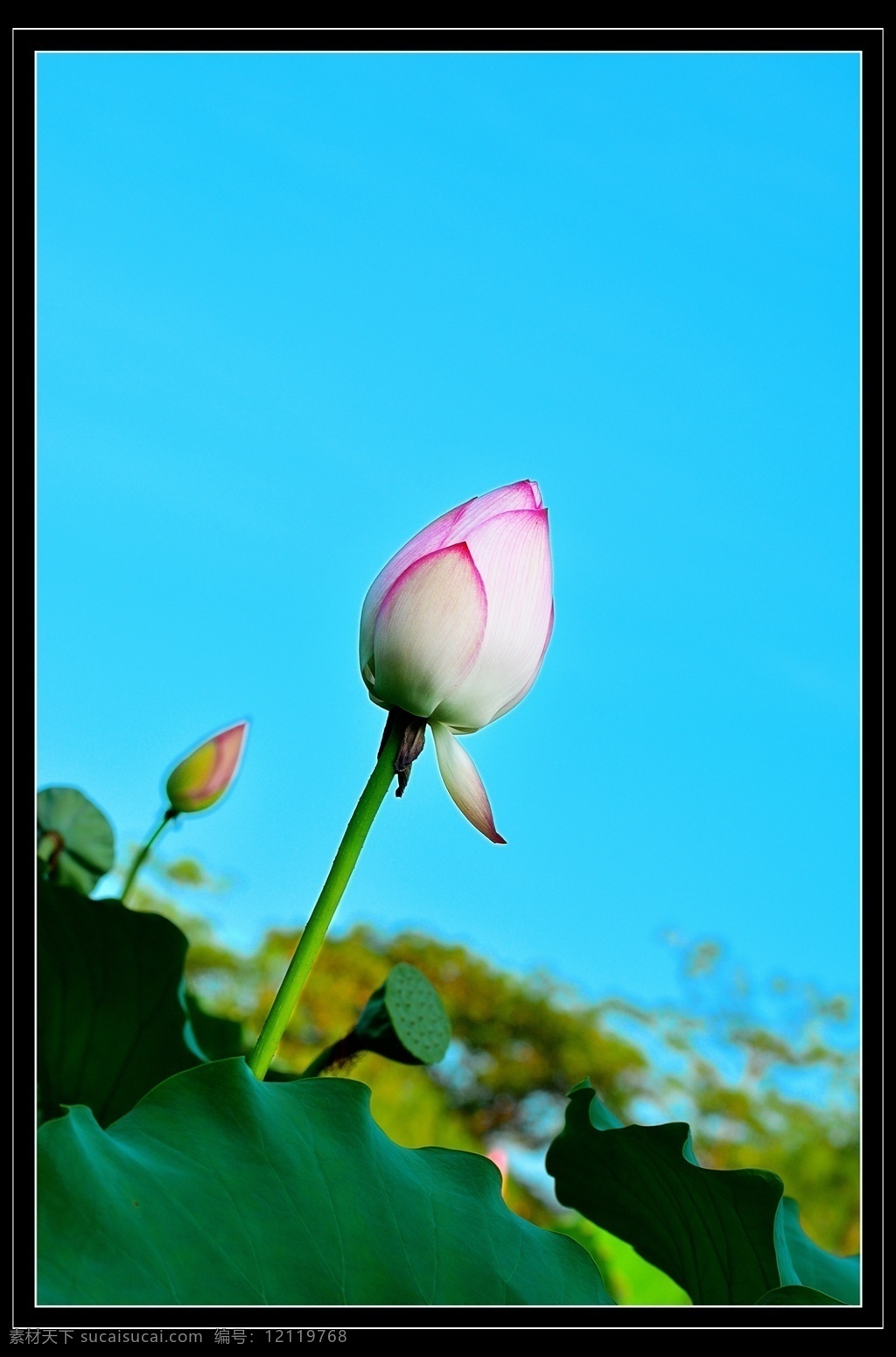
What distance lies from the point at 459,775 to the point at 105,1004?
1.03 ft

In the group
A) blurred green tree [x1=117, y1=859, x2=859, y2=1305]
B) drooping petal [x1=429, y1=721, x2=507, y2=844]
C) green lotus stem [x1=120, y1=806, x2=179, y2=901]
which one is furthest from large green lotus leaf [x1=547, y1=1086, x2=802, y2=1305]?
blurred green tree [x1=117, y1=859, x2=859, y2=1305]

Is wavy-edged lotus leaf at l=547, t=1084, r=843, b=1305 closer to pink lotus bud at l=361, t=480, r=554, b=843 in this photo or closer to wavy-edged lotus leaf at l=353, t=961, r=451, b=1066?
wavy-edged lotus leaf at l=353, t=961, r=451, b=1066

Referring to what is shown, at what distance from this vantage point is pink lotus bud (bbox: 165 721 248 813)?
788 millimetres

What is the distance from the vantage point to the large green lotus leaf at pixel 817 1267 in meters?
0.62

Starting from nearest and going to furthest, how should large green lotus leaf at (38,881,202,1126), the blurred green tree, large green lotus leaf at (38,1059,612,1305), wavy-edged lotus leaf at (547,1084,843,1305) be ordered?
large green lotus leaf at (38,1059,612,1305)
wavy-edged lotus leaf at (547,1084,843,1305)
large green lotus leaf at (38,881,202,1126)
the blurred green tree

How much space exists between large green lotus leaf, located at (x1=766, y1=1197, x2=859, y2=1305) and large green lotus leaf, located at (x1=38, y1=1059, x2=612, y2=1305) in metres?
0.24

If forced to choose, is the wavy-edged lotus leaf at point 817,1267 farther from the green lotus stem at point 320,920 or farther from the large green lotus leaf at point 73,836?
the large green lotus leaf at point 73,836

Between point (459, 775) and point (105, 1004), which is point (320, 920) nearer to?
point (459, 775)

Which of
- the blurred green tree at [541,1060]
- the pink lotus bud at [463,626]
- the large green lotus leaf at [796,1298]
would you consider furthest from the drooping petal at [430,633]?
the blurred green tree at [541,1060]

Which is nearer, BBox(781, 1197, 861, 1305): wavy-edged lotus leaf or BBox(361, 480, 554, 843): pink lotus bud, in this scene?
BBox(361, 480, 554, 843): pink lotus bud

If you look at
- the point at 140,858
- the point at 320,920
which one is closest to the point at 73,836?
the point at 140,858

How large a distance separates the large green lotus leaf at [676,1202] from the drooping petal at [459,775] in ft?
0.55

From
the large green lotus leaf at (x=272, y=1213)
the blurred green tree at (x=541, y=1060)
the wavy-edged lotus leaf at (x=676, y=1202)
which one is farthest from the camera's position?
the blurred green tree at (x=541, y=1060)
